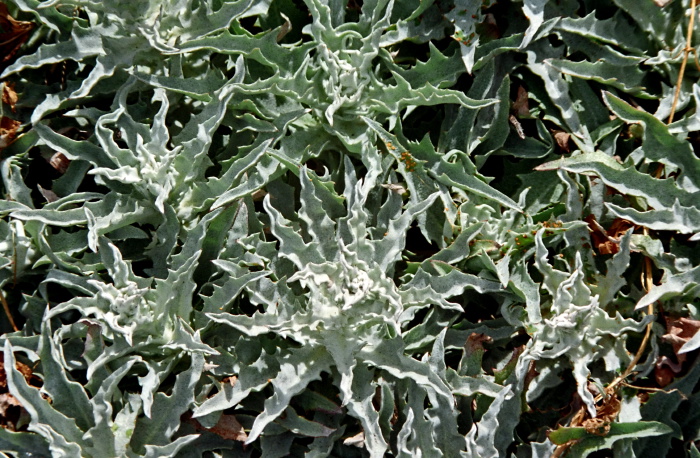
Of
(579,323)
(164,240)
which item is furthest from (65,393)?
(579,323)

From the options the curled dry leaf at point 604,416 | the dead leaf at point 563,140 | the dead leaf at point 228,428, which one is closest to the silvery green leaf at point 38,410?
the dead leaf at point 228,428

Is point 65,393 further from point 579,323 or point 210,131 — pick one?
point 579,323

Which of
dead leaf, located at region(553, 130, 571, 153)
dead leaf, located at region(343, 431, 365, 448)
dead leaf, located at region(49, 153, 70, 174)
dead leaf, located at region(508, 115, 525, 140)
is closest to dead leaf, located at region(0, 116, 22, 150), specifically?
dead leaf, located at region(49, 153, 70, 174)

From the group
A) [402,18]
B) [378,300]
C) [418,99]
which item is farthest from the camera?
[402,18]

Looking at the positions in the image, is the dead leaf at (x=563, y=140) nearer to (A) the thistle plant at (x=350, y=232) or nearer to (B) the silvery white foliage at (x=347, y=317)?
(A) the thistle plant at (x=350, y=232)

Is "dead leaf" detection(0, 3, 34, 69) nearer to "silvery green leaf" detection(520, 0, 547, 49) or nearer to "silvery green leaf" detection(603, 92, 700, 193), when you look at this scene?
"silvery green leaf" detection(520, 0, 547, 49)

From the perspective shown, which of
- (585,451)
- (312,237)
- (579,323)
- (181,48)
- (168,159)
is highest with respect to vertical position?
(181,48)

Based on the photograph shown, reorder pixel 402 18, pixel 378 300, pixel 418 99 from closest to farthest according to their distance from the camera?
pixel 378 300 < pixel 418 99 < pixel 402 18

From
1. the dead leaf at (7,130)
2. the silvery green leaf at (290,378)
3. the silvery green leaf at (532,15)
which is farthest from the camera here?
the dead leaf at (7,130)

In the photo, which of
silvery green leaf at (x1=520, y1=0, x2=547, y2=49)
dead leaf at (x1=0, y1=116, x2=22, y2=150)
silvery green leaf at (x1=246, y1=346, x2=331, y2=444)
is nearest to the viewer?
silvery green leaf at (x1=246, y1=346, x2=331, y2=444)
